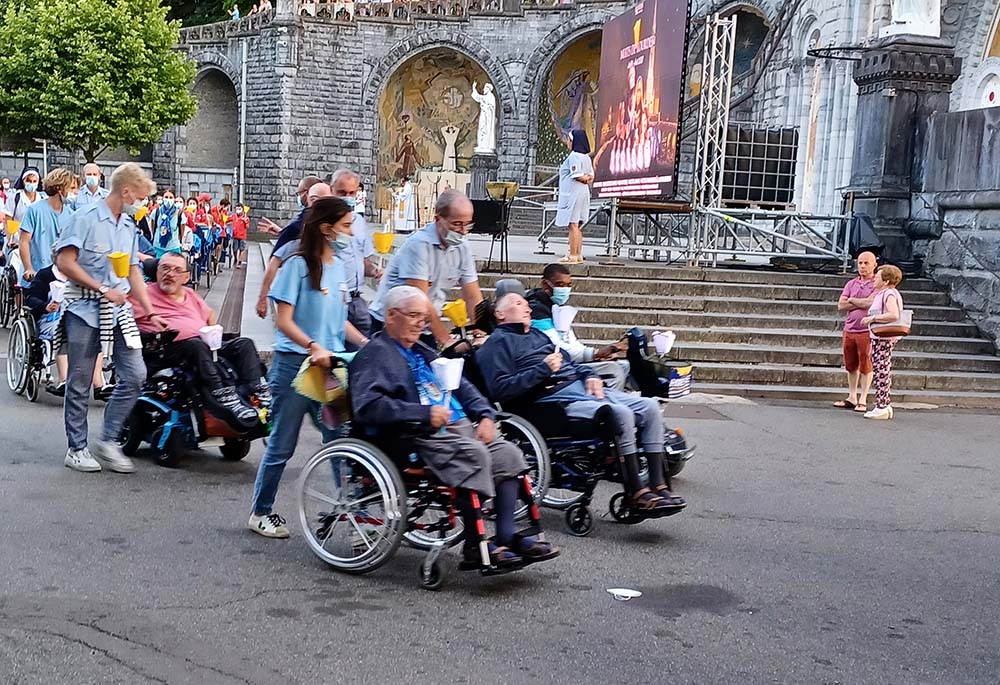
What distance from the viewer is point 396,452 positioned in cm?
552

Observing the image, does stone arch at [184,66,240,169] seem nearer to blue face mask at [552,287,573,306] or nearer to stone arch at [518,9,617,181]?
stone arch at [518,9,617,181]

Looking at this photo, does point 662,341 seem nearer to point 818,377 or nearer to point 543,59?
point 818,377

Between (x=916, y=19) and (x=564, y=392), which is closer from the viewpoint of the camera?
(x=564, y=392)

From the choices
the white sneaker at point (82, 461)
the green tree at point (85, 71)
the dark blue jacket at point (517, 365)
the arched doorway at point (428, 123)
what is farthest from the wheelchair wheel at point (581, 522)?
the arched doorway at point (428, 123)

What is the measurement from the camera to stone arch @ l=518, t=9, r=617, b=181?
4006cm

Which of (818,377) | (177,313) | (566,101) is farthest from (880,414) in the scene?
(566,101)

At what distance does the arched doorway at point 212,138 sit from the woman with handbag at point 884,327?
3608 centimetres

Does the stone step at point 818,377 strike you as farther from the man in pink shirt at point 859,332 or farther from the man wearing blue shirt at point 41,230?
the man wearing blue shirt at point 41,230

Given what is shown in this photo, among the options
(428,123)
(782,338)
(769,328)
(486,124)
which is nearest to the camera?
(782,338)

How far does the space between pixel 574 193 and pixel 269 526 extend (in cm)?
1063

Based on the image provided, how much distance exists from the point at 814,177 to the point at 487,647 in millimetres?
24214

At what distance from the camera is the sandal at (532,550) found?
5414mm

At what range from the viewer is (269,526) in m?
6.15

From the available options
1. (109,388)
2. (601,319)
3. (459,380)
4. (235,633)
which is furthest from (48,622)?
(601,319)
